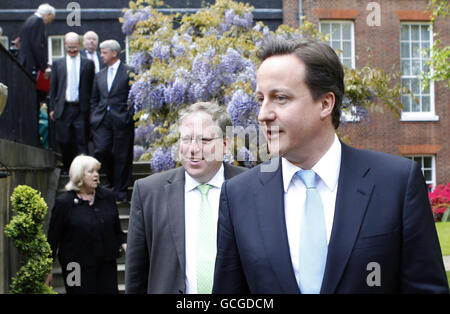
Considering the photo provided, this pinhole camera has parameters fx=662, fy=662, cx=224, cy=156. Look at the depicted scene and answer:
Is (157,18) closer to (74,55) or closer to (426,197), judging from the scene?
(74,55)

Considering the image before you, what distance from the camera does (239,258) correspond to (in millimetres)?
2625

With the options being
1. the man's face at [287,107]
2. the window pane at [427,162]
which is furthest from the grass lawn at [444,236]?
the man's face at [287,107]

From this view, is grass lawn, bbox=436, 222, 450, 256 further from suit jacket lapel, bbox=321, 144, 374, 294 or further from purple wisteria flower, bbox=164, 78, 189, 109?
suit jacket lapel, bbox=321, 144, 374, 294

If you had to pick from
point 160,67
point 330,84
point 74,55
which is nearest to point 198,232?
point 330,84

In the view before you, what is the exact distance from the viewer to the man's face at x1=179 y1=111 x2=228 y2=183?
13.5ft

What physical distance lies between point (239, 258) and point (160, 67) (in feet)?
24.9

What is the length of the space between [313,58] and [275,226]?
679 millimetres

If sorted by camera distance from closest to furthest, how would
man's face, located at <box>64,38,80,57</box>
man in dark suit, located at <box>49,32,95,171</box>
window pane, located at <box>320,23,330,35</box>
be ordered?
man's face, located at <box>64,38,80,57</box>, man in dark suit, located at <box>49,32,95,171</box>, window pane, located at <box>320,23,330,35</box>

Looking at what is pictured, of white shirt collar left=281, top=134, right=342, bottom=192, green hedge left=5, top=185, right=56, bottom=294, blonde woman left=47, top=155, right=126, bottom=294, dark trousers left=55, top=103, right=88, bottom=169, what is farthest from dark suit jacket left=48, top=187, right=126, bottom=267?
white shirt collar left=281, top=134, right=342, bottom=192

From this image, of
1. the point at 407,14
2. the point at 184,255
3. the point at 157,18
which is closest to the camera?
the point at 184,255

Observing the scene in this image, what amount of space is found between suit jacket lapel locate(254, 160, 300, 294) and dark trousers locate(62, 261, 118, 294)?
4584 millimetres

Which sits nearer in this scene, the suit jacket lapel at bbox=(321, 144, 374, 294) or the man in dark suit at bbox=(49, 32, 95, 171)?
the suit jacket lapel at bbox=(321, 144, 374, 294)

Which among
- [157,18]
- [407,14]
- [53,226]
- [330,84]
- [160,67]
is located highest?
[407,14]
